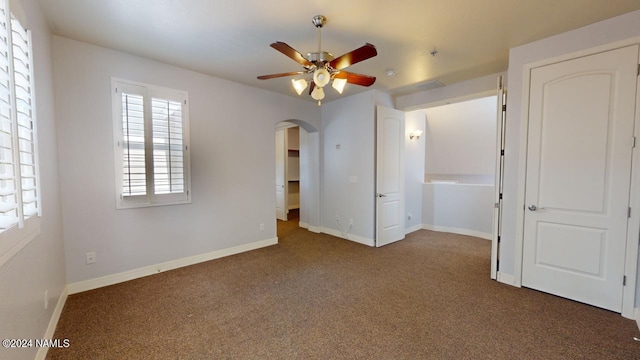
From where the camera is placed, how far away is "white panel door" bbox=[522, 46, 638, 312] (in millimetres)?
2391

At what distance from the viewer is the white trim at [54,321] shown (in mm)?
1804

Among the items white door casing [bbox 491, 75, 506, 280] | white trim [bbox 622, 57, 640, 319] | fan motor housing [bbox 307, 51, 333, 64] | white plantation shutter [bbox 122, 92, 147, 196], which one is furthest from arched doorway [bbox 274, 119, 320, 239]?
white trim [bbox 622, 57, 640, 319]

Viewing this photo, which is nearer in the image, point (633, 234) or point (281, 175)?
point (633, 234)

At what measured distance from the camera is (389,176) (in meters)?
4.64

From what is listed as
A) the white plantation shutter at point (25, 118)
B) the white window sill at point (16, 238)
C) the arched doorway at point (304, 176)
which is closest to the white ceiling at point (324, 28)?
the white plantation shutter at point (25, 118)

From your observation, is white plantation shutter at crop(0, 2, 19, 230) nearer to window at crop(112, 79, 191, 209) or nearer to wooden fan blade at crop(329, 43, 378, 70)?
window at crop(112, 79, 191, 209)

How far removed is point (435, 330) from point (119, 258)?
355 cm

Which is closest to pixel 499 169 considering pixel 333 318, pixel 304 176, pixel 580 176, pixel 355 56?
pixel 580 176

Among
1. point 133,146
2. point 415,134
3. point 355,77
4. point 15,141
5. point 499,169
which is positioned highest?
point 355,77

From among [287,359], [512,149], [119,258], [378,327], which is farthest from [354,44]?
[119,258]

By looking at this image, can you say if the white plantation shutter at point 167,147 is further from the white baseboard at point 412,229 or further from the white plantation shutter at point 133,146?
the white baseboard at point 412,229

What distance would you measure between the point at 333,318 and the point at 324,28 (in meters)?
2.77

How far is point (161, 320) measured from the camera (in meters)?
2.33

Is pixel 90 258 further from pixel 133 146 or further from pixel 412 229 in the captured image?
pixel 412 229
